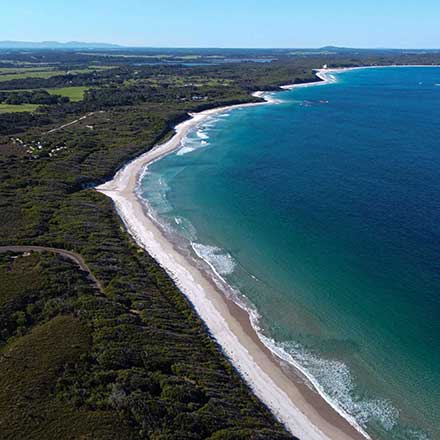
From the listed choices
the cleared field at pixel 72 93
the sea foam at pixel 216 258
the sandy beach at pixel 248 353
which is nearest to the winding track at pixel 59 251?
the sandy beach at pixel 248 353

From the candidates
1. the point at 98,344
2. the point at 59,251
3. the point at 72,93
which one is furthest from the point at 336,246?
the point at 72,93

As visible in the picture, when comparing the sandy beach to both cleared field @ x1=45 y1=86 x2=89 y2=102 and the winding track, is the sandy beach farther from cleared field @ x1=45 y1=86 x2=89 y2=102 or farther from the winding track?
cleared field @ x1=45 y1=86 x2=89 y2=102

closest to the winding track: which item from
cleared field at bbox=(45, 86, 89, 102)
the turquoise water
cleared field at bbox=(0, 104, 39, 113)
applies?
the turquoise water

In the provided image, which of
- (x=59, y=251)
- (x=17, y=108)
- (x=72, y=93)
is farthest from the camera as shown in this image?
(x=72, y=93)

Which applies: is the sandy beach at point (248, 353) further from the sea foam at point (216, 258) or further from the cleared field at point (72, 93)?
the cleared field at point (72, 93)

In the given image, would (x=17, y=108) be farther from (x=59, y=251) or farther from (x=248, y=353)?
(x=248, y=353)

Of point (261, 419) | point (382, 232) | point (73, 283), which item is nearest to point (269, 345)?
point (261, 419)
